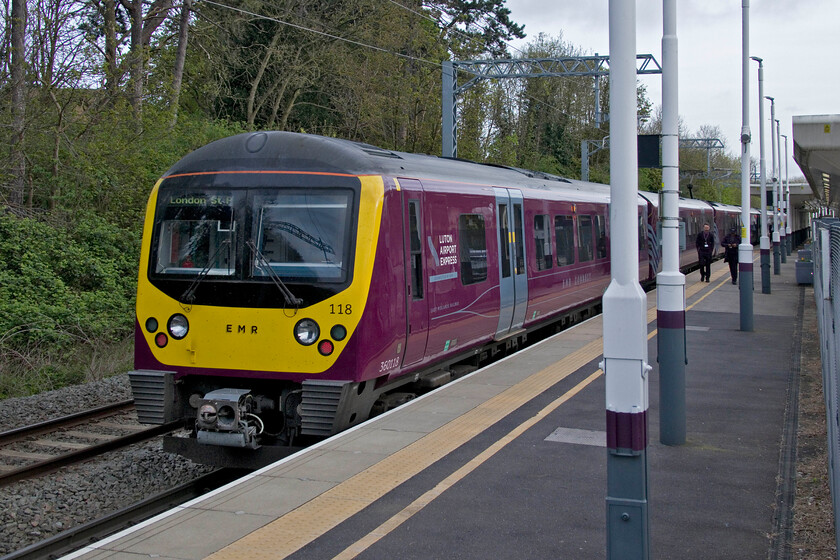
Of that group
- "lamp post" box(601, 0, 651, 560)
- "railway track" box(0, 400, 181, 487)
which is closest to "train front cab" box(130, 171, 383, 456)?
"railway track" box(0, 400, 181, 487)

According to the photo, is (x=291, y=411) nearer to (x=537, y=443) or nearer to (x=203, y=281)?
(x=203, y=281)

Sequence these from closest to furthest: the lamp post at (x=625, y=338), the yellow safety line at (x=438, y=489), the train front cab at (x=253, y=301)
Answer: the lamp post at (x=625, y=338) → the yellow safety line at (x=438, y=489) → the train front cab at (x=253, y=301)

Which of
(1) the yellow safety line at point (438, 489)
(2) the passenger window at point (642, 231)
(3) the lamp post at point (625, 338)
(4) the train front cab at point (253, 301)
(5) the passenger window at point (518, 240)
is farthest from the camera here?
(2) the passenger window at point (642, 231)

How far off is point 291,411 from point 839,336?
15.3 ft

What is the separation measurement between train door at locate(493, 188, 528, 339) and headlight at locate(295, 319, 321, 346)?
14.4 ft

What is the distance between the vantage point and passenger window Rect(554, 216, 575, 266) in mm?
14744

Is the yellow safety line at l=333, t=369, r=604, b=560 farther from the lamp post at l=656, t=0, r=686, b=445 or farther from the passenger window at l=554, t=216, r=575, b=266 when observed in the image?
the passenger window at l=554, t=216, r=575, b=266

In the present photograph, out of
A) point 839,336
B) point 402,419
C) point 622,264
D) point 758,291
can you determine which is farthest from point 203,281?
point 758,291

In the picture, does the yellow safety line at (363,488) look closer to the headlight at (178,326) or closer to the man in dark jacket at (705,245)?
the headlight at (178,326)

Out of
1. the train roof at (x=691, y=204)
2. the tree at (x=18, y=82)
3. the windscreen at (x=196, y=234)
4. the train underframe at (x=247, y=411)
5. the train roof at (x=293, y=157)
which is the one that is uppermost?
the tree at (x=18, y=82)

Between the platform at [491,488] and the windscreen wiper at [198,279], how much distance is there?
1.95 m

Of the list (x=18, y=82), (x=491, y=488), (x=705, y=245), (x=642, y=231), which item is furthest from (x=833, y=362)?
(x=705, y=245)

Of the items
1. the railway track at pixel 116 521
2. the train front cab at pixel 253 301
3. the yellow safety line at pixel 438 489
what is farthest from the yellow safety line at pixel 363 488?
the railway track at pixel 116 521

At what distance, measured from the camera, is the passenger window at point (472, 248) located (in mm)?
10375
